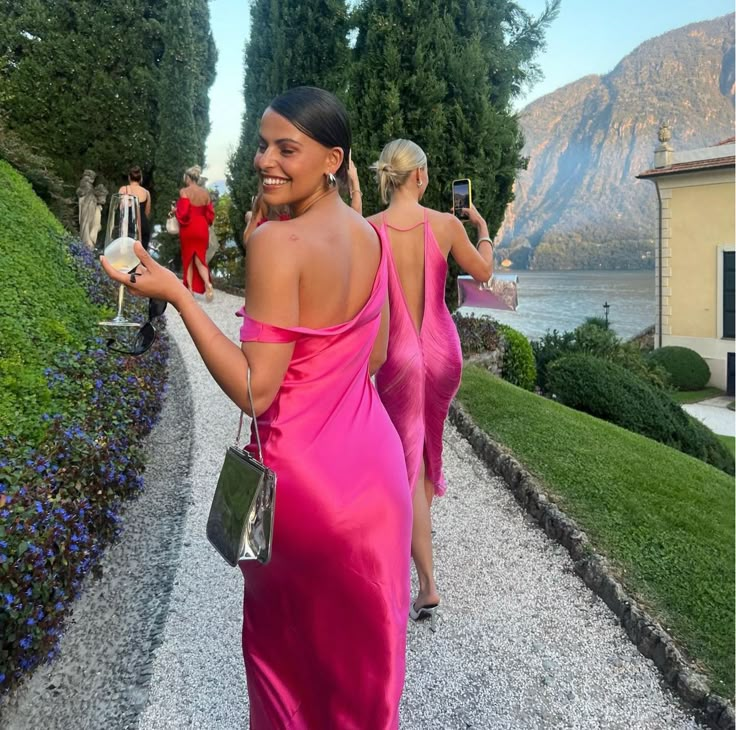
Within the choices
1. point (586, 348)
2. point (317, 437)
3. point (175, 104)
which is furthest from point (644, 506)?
point (175, 104)

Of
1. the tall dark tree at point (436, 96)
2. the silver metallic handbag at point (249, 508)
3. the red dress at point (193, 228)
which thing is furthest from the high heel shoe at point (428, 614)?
the red dress at point (193, 228)

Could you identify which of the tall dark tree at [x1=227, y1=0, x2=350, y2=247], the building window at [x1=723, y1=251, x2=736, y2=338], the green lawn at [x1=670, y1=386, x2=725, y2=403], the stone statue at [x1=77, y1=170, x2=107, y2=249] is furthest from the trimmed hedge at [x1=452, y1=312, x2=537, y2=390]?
the building window at [x1=723, y1=251, x2=736, y2=338]

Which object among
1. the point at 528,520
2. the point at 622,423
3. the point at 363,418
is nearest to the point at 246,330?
the point at 363,418

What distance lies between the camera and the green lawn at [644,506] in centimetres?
352

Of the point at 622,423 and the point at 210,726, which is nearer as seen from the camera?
the point at 210,726

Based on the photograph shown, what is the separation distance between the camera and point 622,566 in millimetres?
3898

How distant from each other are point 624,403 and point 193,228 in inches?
290

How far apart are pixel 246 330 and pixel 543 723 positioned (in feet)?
7.36

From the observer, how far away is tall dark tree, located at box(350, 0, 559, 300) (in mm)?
10117

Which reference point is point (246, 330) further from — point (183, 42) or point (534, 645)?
point (183, 42)

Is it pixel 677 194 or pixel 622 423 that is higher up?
pixel 677 194

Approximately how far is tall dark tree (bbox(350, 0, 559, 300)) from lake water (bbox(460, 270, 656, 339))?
243ft

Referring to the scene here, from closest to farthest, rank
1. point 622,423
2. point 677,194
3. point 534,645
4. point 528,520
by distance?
1. point 534,645
2. point 528,520
3. point 622,423
4. point 677,194

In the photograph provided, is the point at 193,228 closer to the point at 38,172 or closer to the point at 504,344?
the point at 38,172
